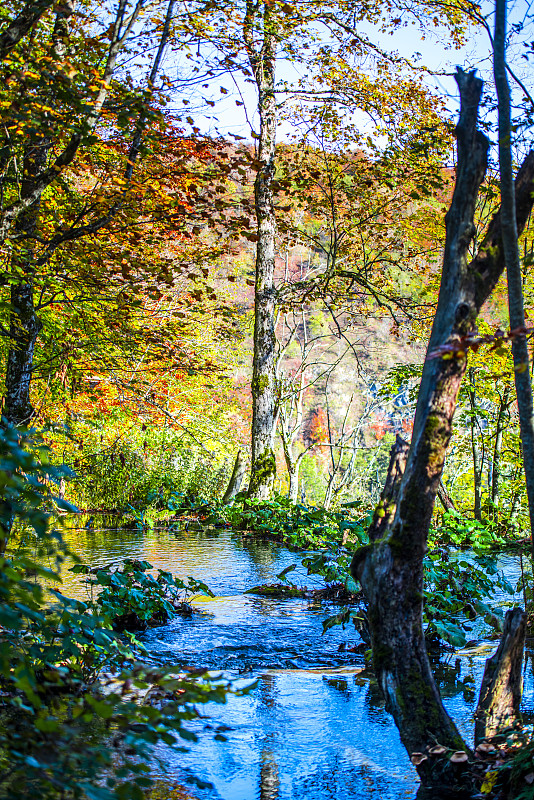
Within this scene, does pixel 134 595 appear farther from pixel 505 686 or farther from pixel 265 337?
pixel 265 337

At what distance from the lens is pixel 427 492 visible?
279cm

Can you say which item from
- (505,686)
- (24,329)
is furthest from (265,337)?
(505,686)

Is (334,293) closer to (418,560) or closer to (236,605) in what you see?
(236,605)

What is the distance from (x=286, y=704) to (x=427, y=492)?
2.02 m

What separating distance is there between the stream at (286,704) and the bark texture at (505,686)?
0.50m

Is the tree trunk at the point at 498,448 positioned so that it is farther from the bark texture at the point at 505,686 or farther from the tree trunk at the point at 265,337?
the bark texture at the point at 505,686

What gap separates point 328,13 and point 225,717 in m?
10.7

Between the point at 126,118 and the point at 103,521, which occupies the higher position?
the point at 126,118

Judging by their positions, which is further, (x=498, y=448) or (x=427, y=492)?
(x=498, y=448)

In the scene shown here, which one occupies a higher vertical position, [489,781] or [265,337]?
[265,337]

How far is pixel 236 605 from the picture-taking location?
6.01 metres

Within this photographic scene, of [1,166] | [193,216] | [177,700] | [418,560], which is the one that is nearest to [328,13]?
[193,216]

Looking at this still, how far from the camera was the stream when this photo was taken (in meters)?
3.05

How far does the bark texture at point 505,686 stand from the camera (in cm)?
288
